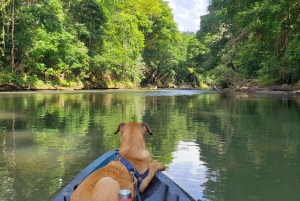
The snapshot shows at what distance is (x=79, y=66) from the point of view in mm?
37375

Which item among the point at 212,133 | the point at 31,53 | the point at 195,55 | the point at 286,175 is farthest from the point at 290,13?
the point at 195,55

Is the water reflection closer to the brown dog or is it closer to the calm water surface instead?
the calm water surface

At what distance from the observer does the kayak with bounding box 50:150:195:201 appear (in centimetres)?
338

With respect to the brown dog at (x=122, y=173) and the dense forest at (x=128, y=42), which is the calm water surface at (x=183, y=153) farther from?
the dense forest at (x=128, y=42)

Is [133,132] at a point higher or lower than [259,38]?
lower

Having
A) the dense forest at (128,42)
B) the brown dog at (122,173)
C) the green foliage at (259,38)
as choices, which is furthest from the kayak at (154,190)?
the dense forest at (128,42)

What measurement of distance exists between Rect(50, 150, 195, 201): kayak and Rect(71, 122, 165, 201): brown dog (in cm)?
9

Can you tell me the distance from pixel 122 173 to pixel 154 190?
24.9 inches

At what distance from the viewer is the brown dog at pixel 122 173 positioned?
309cm

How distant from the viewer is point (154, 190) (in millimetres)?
4023

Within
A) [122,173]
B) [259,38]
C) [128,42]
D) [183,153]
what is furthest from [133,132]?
[128,42]

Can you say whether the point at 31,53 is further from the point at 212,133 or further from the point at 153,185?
the point at 153,185

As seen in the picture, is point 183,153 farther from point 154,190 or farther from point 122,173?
point 122,173

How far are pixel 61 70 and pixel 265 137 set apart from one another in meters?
30.3
